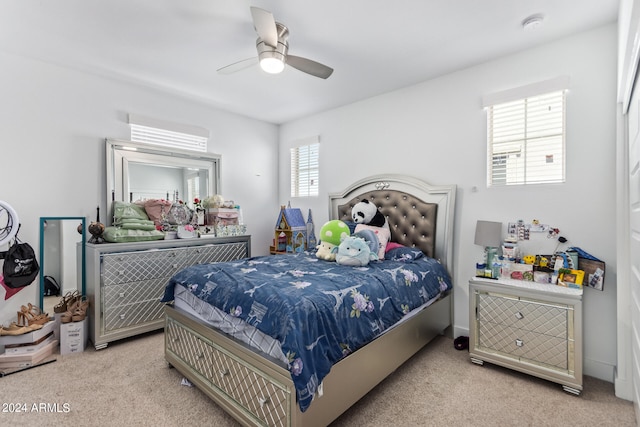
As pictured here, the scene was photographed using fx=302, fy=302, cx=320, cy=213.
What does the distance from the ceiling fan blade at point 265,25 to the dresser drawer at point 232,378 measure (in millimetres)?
2087

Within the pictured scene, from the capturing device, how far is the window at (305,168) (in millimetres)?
4500

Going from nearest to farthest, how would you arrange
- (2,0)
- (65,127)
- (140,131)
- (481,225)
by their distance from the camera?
(2,0)
(481,225)
(65,127)
(140,131)

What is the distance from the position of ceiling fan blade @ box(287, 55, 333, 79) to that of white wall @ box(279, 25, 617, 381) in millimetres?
1426

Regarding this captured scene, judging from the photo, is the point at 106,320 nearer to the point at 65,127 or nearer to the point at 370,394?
the point at 65,127

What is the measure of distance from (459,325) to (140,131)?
13.6ft

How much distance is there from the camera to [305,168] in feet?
15.3

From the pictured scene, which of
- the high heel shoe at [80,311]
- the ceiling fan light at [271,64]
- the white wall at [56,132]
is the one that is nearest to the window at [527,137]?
the ceiling fan light at [271,64]

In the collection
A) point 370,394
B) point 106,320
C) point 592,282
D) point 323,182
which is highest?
point 323,182

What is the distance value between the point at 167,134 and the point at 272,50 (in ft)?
7.19

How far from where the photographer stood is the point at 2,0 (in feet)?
6.72

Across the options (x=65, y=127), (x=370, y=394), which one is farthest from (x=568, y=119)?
(x=65, y=127)

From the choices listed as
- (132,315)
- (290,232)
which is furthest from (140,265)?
(290,232)

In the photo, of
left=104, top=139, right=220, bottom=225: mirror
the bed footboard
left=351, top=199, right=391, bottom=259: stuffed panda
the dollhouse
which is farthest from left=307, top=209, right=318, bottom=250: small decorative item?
the bed footboard

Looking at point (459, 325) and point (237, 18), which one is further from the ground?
point (237, 18)
